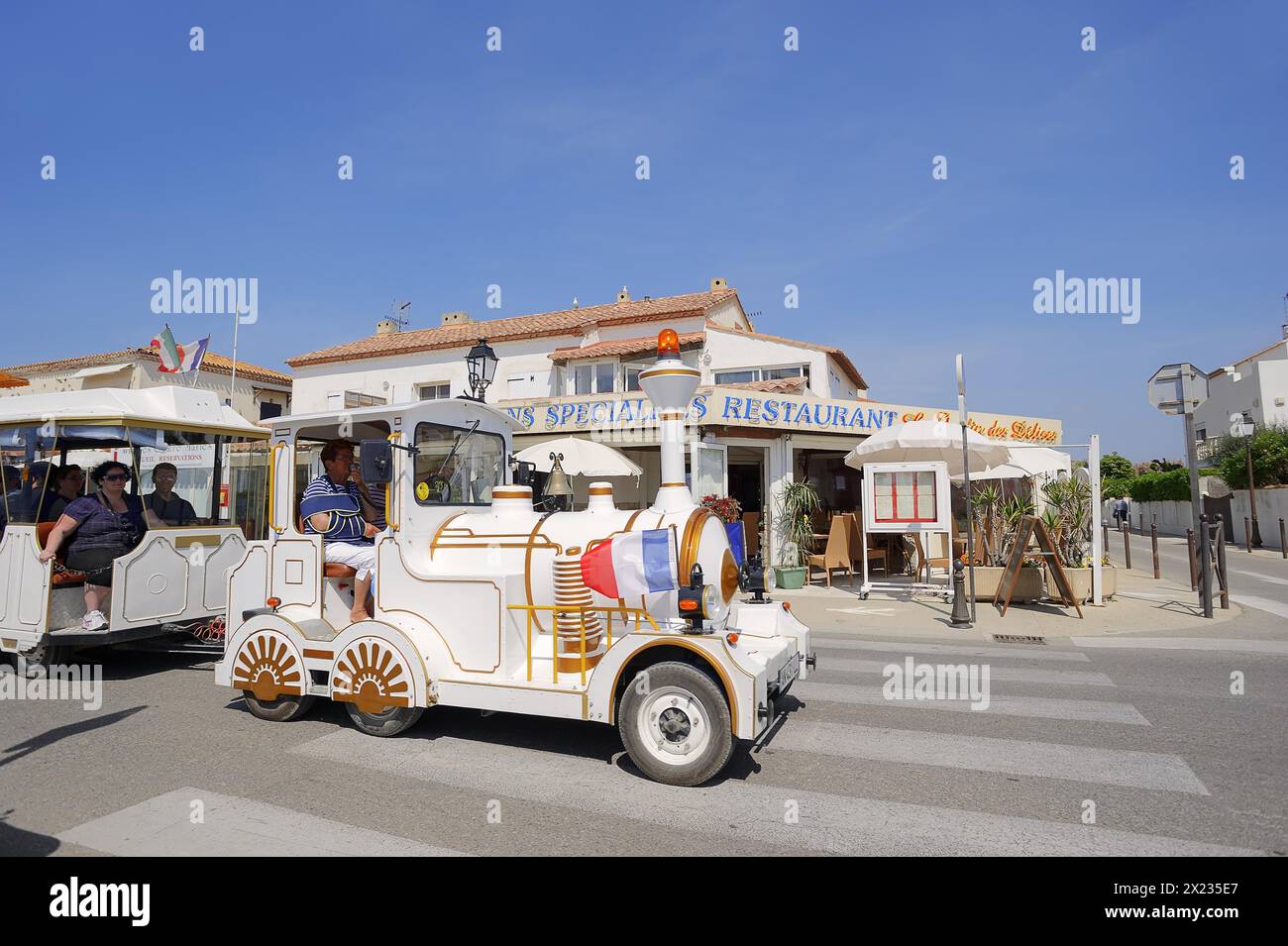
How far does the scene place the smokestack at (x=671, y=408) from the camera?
488 cm

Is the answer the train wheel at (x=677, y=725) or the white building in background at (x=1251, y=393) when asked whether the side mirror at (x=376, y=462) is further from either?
the white building in background at (x=1251, y=393)

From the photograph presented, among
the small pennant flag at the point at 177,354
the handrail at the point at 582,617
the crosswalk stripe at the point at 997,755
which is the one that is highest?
the small pennant flag at the point at 177,354

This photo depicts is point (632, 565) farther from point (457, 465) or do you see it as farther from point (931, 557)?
point (931, 557)

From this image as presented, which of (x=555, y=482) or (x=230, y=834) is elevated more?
(x=555, y=482)

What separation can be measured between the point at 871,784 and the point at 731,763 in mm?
892

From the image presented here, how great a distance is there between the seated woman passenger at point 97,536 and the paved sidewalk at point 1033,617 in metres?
8.42

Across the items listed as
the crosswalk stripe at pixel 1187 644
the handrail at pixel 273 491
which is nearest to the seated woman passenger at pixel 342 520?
the handrail at pixel 273 491

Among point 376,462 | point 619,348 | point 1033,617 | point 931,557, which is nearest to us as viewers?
point 376,462

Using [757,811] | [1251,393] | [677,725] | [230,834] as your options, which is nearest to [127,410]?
[230,834]

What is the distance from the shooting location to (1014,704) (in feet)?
20.3

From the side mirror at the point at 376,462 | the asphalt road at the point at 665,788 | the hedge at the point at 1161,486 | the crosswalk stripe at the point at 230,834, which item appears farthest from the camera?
the hedge at the point at 1161,486

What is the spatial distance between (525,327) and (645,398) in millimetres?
8511

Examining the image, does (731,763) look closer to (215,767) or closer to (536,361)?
(215,767)
